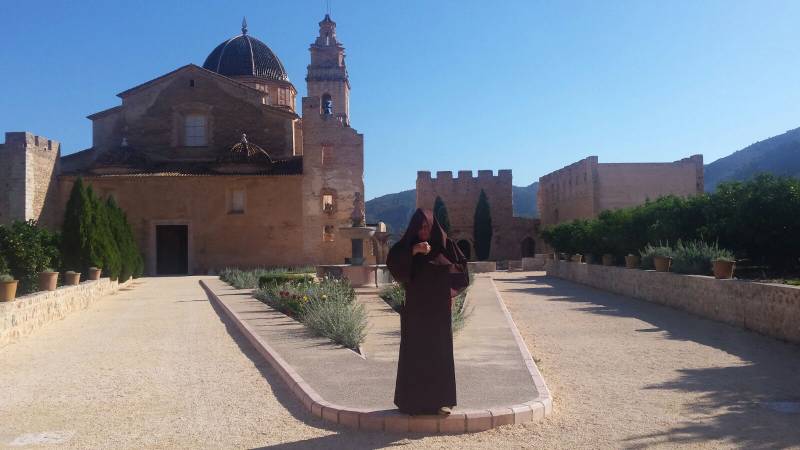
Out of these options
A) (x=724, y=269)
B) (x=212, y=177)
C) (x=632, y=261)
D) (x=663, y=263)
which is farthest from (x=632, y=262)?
(x=212, y=177)

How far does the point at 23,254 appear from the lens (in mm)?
13570

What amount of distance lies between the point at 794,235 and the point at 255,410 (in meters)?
11.8

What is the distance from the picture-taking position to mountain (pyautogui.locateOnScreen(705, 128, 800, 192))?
223 feet

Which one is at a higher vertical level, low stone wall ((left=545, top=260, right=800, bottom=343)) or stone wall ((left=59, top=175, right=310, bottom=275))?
stone wall ((left=59, top=175, right=310, bottom=275))

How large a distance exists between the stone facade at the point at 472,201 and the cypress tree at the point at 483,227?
15.7 inches

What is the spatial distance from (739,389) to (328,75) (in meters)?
38.4

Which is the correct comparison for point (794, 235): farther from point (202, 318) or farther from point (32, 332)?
point (32, 332)

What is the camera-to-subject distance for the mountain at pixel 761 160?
223ft

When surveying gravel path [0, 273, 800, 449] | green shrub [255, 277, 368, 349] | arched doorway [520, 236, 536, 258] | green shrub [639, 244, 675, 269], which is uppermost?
arched doorway [520, 236, 536, 258]

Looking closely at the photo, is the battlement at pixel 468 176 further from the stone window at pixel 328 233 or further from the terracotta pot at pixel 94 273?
the terracotta pot at pixel 94 273

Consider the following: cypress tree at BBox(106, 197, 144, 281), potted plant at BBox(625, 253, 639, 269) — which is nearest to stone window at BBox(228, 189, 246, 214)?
cypress tree at BBox(106, 197, 144, 281)

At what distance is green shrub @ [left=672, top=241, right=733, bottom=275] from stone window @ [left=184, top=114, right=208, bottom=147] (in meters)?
25.0

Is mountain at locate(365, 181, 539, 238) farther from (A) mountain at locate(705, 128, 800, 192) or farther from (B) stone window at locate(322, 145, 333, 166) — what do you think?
(B) stone window at locate(322, 145, 333, 166)

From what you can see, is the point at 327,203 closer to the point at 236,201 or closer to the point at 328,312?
the point at 236,201
